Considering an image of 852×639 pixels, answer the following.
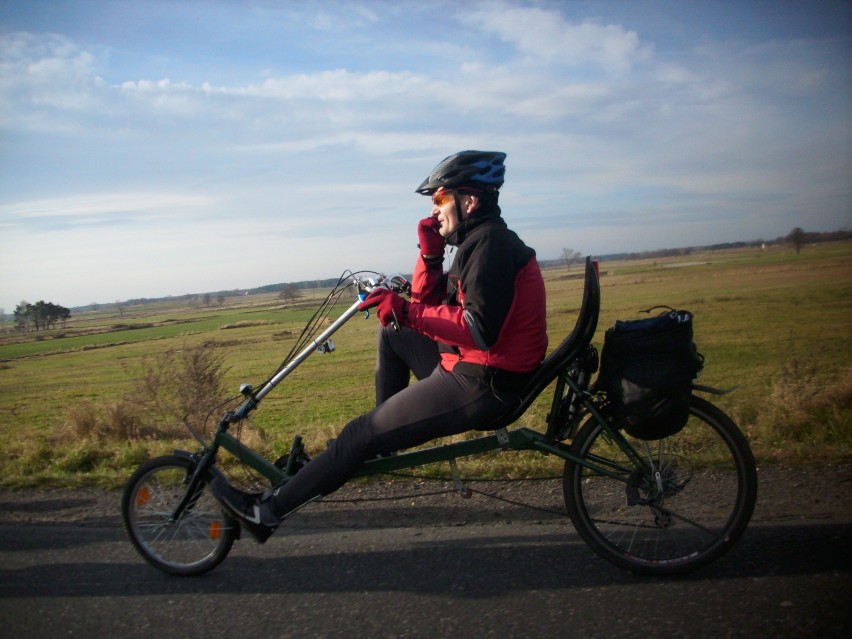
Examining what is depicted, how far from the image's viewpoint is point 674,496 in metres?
3.34

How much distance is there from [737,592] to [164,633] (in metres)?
Result: 2.47

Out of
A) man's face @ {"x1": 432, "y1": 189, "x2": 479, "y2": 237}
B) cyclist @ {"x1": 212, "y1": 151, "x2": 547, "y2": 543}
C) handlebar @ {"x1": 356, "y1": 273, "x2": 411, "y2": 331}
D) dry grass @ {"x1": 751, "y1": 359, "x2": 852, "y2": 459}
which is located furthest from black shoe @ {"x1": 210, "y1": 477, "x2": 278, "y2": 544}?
dry grass @ {"x1": 751, "y1": 359, "x2": 852, "y2": 459}

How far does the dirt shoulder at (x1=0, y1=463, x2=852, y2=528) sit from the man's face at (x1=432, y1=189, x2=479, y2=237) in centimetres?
150

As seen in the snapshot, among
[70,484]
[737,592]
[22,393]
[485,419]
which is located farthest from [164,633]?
[22,393]

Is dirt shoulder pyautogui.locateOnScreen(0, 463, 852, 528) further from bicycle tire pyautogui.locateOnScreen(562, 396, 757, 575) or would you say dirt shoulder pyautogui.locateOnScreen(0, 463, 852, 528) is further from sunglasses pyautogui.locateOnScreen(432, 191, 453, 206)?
sunglasses pyautogui.locateOnScreen(432, 191, 453, 206)

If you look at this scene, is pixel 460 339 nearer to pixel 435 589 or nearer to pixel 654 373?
pixel 654 373

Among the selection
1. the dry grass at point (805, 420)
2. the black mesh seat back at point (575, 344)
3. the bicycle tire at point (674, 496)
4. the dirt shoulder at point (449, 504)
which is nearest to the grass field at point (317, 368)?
the dry grass at point (805, 420)

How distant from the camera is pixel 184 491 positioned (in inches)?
139

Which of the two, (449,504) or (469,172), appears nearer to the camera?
(469,172)

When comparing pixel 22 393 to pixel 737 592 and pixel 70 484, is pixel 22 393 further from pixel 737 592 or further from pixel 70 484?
pixel 737 592

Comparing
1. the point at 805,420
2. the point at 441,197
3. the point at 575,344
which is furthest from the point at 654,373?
the point at 805,420

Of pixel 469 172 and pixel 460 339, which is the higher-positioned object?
pixel 469 172

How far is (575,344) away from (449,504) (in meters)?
1.58

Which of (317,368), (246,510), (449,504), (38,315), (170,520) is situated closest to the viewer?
(246,510)
